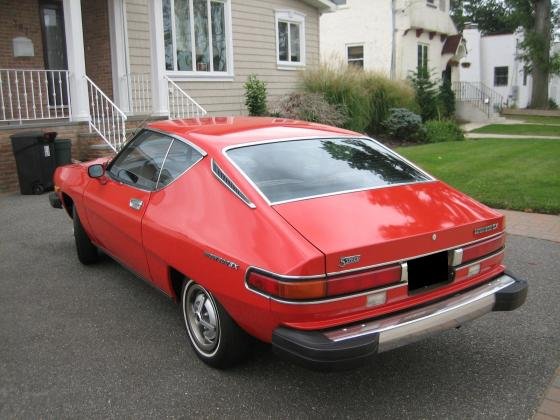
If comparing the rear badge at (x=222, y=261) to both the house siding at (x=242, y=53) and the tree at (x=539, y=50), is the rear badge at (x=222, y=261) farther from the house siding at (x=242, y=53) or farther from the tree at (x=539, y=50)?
the tree at (x=539, y=50)

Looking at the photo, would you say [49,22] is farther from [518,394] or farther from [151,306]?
[518,394]

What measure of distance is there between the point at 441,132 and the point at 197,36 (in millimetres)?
7628

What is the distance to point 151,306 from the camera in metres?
4.62

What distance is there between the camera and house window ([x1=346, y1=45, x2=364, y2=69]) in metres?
26.4

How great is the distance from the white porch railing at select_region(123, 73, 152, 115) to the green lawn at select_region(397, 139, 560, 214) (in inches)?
246

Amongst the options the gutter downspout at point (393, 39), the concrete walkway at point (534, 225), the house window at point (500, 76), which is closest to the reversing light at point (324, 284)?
the concrete walkway at point (534, 225)

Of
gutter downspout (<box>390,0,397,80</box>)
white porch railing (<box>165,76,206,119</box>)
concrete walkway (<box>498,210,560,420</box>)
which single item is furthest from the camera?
gutter downspout (<box>390,0,397,80</box>)

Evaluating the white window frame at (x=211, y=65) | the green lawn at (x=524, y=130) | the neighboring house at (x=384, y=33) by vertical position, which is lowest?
the green lawn at (x=524, y=130)

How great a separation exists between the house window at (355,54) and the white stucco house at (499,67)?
13656 mm

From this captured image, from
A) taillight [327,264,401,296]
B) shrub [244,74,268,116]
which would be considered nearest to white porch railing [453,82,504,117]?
shrub [244,74,268,116]

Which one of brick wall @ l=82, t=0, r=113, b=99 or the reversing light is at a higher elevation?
brick wall @ l=82, t=0, r=113, b=99

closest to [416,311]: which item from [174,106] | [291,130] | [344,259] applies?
[344,259]

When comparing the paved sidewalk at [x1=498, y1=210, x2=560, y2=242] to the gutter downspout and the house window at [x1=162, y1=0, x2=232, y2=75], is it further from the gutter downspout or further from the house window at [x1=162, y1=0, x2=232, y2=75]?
the gutter downspout

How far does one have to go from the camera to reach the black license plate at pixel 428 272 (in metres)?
3.19
